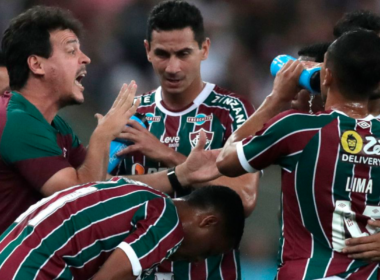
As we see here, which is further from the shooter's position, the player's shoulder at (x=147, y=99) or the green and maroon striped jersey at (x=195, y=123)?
the player's shoulder at (x=147, y=99)

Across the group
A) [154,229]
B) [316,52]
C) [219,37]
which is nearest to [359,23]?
[316,52]

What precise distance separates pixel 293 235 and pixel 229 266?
2.82 ft

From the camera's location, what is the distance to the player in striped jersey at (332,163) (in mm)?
2840

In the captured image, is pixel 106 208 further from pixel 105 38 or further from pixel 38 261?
pixel 105 38

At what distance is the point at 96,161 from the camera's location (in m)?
3.42

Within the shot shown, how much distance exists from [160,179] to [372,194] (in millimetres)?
1254

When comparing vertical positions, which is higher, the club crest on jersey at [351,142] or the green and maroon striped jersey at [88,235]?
the club crest on jersey at [351,142]

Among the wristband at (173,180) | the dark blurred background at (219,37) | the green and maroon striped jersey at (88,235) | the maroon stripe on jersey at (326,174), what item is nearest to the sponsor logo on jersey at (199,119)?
the wristband at (173,180)

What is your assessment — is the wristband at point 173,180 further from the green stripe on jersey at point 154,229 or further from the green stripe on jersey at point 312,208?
the green stripe on jersey at point 312,208

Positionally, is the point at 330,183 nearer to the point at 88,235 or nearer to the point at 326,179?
the point at 326,179

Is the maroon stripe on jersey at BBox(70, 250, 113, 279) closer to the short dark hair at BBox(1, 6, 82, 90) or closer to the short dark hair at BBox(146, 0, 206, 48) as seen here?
the short dark hair at BBox(1, 6, 82, 90)

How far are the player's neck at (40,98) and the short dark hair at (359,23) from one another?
5.69 feet

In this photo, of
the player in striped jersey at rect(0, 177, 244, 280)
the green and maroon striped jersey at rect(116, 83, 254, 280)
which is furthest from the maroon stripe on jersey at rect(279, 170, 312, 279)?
the green and maroon striped jersey at rect(116, 83, 254, 280)

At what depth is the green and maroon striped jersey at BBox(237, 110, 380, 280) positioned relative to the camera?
284 cm
